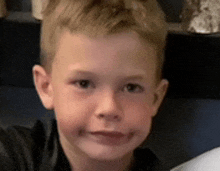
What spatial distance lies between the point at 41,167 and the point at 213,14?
543 millimetres

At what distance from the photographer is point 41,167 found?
701mm

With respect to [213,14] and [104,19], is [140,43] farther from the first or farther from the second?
[213,14]

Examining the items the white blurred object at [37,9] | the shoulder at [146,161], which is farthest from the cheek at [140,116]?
the white blurred object at [37,9]

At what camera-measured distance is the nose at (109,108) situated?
0.57 metres

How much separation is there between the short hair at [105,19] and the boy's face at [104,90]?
0.05ft

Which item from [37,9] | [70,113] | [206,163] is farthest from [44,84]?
[206,163]

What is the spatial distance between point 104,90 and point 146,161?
0.90 feet

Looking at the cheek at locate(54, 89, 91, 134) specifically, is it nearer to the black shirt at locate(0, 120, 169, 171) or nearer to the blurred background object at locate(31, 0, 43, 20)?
the black shirt at locate(0, 120, 169, 171)

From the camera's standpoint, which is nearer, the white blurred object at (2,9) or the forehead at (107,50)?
the forehead at (107,50)

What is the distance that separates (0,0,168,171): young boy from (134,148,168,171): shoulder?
0.14 metres

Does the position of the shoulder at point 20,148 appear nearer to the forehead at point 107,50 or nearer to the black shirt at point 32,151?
the black shirt at point 32,151

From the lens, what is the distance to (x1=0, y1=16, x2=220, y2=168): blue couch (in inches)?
34.6

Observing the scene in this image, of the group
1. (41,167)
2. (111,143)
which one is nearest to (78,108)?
(111,143)

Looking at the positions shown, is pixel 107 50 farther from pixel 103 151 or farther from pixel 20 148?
pixel 20 148
